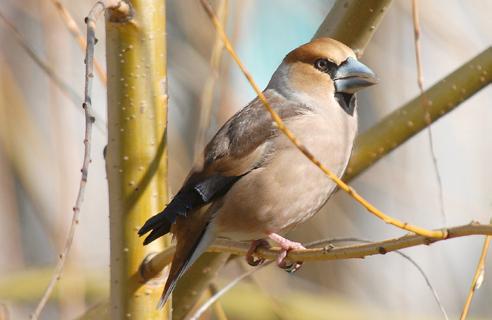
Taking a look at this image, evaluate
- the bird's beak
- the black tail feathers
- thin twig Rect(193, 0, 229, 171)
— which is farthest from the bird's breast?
thin twig Rect(193, 0, 229, 171)

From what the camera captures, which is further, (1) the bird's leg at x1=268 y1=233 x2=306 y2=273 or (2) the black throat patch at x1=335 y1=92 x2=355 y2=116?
(2) the black throat patch at x1=335 y1=92 x2=355 y2=116

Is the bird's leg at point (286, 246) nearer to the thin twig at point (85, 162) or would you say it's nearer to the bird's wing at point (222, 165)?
the bird's wing at point (222, 165)

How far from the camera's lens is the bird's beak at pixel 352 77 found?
2872 mm

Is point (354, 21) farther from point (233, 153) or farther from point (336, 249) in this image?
point (336, 249)

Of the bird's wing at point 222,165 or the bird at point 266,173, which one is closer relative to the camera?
the bird's wing at point 222,165

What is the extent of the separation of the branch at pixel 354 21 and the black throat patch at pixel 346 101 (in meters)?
0.34

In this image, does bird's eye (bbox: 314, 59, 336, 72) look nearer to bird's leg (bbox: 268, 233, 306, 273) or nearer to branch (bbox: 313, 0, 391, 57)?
branch (bbox: 313, 0, 391, 57)

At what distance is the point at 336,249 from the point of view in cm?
185

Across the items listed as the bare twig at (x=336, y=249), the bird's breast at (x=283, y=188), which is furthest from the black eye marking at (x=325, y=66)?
the bare twig at (x=336, y=249)

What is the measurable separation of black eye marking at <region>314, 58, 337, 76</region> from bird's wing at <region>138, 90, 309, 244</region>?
19cm

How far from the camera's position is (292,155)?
2.75 m

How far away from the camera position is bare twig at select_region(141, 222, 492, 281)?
1507 millimetres

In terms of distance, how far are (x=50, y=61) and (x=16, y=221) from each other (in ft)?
2.36

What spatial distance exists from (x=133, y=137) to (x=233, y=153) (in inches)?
23.6
